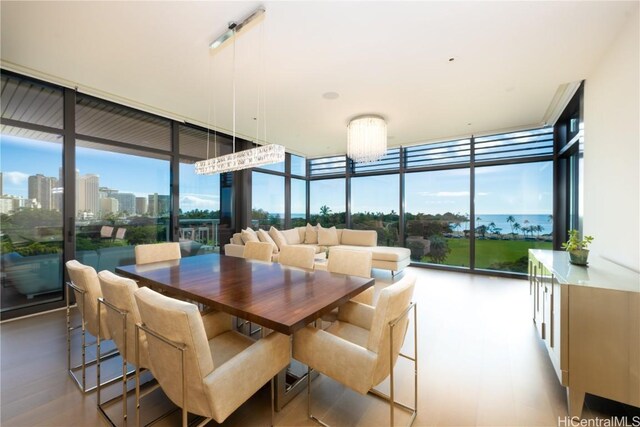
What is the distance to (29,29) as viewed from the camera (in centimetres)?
231

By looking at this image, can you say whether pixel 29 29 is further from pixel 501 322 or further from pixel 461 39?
pixel 501 322

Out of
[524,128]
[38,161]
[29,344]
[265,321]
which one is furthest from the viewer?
[524,128]

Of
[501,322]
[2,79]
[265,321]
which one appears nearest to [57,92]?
[2,79]

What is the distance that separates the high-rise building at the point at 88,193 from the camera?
143 inches

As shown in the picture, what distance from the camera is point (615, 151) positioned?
2393 millimetres

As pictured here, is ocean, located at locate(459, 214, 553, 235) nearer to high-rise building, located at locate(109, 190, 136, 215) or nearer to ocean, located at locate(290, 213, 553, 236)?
ocean, located at locate(290, 213, 553, 236)

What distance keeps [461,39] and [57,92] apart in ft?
16.0

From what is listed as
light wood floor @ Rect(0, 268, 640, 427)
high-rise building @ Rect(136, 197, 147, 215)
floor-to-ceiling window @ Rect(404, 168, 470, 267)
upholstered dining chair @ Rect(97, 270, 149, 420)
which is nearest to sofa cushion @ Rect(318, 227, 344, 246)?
floor-to-ceiling window @ Rect(404, 168, 470, 267)

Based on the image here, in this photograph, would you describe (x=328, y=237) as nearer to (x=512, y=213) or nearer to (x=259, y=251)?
(x=259, y=251)

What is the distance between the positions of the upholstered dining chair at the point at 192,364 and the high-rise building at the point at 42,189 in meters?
3.36

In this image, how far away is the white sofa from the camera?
4859 mm

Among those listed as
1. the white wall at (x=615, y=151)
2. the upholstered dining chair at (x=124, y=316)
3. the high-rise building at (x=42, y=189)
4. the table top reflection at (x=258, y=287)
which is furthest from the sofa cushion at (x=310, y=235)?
the upholstered dining chair at (x=124, y=316)

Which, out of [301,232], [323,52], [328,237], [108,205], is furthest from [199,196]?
[323,52]

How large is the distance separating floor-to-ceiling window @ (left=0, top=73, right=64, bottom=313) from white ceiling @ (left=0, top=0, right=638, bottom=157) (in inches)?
18.5
